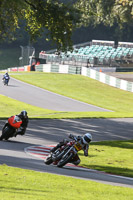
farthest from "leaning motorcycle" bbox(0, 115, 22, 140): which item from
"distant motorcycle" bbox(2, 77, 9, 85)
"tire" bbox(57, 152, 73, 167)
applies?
"distant motorcycle" bbox(2, 77, 9, 85)

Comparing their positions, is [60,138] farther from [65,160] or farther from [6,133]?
[65,160]

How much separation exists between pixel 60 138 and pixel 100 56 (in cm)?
4880

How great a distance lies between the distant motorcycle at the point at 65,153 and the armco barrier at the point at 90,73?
37.2 metres

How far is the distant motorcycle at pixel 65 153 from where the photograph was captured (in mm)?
14952

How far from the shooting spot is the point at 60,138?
74.8 feet

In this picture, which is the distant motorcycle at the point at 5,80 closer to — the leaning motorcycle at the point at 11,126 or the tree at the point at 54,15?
the tree at the point at 54,15

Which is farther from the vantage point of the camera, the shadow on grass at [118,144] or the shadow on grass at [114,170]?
the shadow on grass at [118,144]

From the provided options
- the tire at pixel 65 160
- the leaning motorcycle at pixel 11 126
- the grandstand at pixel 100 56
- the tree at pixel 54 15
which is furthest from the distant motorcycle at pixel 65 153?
the grandstand at pixel 100 56

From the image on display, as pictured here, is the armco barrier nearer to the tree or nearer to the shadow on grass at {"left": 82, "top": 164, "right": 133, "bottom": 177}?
the tree

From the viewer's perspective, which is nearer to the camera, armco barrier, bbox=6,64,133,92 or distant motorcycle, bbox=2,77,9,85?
distant motorcycle, bbox=2,77,9,85

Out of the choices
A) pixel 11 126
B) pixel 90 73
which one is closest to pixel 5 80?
pixel 90 73

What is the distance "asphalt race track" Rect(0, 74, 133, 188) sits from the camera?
14487 mm

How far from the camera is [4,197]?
977 centimetres

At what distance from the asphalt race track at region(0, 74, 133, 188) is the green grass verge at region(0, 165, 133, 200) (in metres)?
1.08
